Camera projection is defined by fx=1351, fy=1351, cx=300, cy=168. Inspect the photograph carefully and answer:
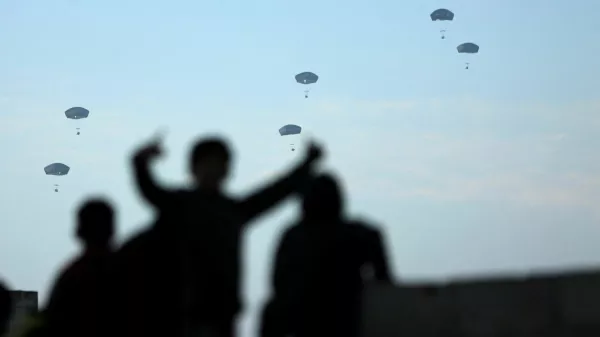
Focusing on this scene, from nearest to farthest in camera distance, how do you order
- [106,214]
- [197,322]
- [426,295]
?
[197,322] → [106,214] → [426,295]

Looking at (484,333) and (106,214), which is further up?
(106,214)

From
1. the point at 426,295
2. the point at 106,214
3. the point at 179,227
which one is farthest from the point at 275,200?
the point at 426,295

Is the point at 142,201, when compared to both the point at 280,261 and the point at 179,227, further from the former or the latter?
the point at 280,261

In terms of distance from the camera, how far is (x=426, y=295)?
26.7 feet

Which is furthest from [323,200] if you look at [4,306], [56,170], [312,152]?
[56,170]

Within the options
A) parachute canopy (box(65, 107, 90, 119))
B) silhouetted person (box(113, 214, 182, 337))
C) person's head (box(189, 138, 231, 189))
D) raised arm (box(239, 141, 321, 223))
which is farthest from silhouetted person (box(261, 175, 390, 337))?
parachute canopy (box(65, 107, 90, 119))

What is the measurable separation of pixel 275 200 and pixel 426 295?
157cm

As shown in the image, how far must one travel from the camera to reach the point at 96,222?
24.4 ft

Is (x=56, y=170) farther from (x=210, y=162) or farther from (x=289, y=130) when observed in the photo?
(x=210, y=162)

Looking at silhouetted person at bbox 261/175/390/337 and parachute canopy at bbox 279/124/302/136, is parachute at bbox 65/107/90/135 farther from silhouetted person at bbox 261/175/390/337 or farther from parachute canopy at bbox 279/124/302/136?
silhouetted person at bbox 261/175/390/337

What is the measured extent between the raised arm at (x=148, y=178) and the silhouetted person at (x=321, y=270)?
1235mm

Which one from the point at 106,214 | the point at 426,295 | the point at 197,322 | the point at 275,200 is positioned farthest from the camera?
the point at 426,295

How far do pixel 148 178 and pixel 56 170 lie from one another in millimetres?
68514

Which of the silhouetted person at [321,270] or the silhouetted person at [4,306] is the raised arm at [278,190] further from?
the silhouetted person at [4,306]
